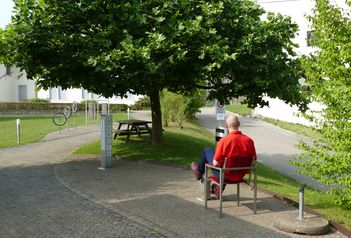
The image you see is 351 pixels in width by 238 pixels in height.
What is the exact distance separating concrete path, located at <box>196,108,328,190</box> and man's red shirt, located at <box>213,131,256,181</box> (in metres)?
2.87

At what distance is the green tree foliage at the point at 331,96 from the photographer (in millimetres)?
7422

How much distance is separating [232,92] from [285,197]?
521 cm

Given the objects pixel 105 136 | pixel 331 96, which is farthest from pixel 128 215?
pixel 105 136

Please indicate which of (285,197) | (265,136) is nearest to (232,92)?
(285,197)

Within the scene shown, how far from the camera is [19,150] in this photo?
15.5 m

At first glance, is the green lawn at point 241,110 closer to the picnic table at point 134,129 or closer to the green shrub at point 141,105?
the green shrub at point 141,105

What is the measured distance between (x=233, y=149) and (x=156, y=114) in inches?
296

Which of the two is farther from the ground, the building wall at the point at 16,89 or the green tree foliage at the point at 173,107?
the building wall at the point at 16,89

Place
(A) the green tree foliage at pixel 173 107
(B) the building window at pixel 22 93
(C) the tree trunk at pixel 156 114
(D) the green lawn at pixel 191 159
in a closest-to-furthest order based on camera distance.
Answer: (D) the green lawn at pixel 191 159 → (C) the tree trunk at pixel 156 114 → (A) the green tree foliage at pixel 173 107 → (B) the building window at pixel 22 93

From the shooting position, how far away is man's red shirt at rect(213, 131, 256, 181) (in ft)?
23.1

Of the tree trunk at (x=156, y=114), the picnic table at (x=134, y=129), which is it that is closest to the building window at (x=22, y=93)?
the picnic table at (x=134, y=129)

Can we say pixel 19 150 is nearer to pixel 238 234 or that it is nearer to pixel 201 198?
pixel 201 198

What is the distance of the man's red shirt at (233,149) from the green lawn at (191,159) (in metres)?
1.66

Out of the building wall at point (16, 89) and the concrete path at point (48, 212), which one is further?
the building wall at point (16, 89)
